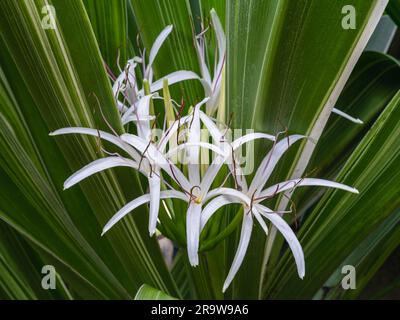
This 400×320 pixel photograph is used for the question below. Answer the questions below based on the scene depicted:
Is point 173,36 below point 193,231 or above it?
above

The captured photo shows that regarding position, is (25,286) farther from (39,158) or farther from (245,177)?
(245,177)

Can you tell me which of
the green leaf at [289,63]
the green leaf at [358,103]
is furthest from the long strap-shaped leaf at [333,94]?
the green leaf at [358,103]

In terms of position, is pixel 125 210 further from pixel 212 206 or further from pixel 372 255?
pixel 372 255

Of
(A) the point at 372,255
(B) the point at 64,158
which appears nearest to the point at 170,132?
(B) the point at 64,158

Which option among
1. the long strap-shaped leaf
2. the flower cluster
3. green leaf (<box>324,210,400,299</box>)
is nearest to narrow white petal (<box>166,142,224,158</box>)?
the flower cluster

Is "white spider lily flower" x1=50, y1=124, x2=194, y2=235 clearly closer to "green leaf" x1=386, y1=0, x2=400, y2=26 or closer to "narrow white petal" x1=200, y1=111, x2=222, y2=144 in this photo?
"narrow white petal" x1=200, y1=111, x2=222, y2=144

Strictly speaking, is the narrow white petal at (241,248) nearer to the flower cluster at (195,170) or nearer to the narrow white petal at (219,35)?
the flower cluster at (195,170)
